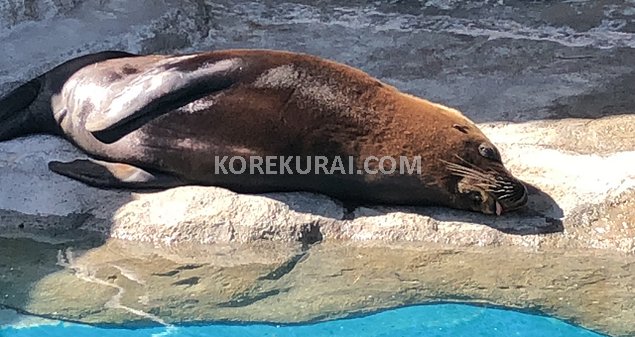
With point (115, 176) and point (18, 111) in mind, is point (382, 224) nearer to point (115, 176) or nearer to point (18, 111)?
point (115, 176)

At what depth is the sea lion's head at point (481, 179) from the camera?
4.73 metres

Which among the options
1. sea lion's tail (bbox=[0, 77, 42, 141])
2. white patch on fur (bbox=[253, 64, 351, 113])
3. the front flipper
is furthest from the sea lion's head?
sea lion's tail (bbox=[0, 77, 42, 141])

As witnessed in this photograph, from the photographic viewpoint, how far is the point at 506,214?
4820 mm

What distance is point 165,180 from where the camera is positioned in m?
4.97

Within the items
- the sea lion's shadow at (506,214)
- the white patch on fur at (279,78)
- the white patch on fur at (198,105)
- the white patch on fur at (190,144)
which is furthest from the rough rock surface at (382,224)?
the white patch on fur at (279,78)

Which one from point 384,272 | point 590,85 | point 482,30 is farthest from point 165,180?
point 482,30

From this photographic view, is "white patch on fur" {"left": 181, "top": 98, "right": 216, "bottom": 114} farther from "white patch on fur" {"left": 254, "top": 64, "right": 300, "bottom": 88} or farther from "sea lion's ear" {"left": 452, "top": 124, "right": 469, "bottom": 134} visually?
"sea lion's ear" {"left": 452, "top": 124, "right": 469, "bottom": 134}

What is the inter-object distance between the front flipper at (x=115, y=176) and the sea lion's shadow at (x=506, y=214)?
49 cm

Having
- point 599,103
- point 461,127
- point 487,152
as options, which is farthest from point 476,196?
point 599,103

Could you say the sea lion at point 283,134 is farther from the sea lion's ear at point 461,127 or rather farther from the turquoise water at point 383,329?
the turquoise water at point 383,329

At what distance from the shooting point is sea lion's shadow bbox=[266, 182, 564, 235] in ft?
15.4

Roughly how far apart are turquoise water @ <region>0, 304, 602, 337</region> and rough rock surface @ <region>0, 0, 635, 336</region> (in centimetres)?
6

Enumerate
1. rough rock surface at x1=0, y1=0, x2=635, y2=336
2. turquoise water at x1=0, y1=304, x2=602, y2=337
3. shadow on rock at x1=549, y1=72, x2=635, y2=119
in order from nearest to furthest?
1. turquoise water at x1=0, y1=304, x2=602, y2=337
2. rough rock surface at x1=0, y1=0, x2=635, y2=336
3. shadow on rock at x1=549, y1=72, x2=635, y2=119

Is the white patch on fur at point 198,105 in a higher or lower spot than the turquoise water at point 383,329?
higher
